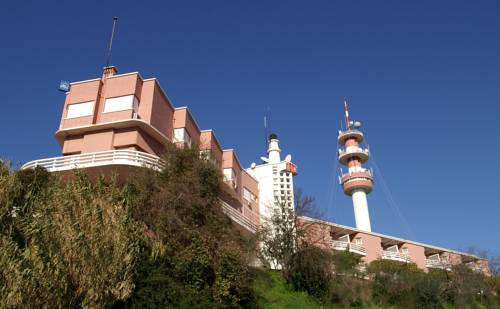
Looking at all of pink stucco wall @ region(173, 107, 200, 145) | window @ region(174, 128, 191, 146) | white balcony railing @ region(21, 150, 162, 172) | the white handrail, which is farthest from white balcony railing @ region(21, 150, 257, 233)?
the white handrail

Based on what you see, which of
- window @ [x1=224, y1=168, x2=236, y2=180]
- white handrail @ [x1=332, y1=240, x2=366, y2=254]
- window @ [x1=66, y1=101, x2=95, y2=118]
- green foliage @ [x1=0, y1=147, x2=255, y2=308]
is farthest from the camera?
white handrail @ [x1=332, y1=240, x2=366, y2=254]

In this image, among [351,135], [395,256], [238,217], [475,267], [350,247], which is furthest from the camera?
[351,135]

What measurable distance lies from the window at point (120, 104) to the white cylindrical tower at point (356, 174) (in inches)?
1254

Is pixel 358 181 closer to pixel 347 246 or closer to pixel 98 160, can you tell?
pixel 347 246

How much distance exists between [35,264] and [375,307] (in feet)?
59.8

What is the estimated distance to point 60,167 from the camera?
75.0 feet

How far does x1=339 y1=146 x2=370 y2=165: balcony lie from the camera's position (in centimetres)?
5369

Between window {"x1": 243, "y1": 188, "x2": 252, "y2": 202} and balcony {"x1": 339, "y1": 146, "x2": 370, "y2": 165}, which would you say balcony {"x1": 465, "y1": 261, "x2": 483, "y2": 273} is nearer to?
window {"x1": 243, "y1": 188, "x2": 252, "y2": 202}

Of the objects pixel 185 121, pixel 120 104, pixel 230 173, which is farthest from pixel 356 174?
pixel 120 104

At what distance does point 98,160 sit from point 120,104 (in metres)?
4.56

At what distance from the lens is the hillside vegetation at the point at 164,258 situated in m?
12.3

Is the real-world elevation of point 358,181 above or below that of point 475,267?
above

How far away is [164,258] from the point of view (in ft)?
55.6

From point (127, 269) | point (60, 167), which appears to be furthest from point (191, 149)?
point (127, 269)
